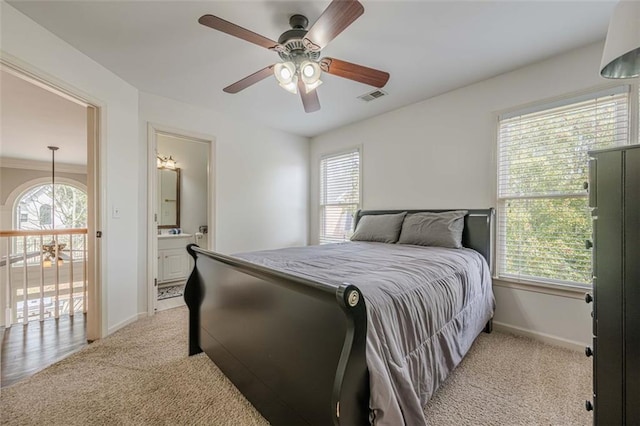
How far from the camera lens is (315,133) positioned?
177 inches

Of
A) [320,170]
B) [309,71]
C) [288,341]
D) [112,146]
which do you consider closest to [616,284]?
[288,341]

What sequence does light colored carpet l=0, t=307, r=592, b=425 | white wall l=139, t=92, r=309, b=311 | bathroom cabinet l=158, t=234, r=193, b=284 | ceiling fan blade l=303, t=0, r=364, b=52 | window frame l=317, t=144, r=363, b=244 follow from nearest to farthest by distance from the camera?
ceiling fan blade l=303, t=0, r=364, b=52 < light colored carpet l=0, t=307, r=592, b=425 < white wall l=139, t=92, r=309, b=311 < window frame l=317, t=144, r=363, b=244 < bathroom cabinet l=158, t=234, r=193, b=284

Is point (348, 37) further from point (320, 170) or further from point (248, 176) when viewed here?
point (320, 170)

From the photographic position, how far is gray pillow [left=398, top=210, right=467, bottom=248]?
2.56 meters

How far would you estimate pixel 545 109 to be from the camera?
7.66ft

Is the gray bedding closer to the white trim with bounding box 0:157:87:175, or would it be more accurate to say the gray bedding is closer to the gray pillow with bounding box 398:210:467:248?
the gray pillow with bounding box 398:210:467:248

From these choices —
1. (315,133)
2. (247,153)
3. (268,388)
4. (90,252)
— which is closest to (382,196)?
(315,133)

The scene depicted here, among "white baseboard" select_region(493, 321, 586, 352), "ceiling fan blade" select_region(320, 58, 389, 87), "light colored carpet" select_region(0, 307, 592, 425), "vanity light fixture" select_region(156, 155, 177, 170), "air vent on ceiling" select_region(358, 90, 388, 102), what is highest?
"air vent on ceiling" select_region(358, 90, 388, 102)

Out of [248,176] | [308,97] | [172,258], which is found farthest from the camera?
[172,258]

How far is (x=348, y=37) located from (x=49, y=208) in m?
7.76

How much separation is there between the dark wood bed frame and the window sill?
226 centimetres

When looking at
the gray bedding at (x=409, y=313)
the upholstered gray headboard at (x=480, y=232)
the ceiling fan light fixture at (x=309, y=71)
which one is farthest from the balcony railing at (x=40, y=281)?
the upholstered gray headboard at (x=480, y=232)

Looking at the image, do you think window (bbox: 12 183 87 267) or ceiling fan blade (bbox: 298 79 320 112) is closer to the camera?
ceiling fan blade (bbox: 298 79 320 112)

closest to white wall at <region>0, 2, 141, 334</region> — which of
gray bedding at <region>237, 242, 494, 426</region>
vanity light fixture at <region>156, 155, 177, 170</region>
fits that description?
gray bedding at <region>237, 242, 494, 426</region>
